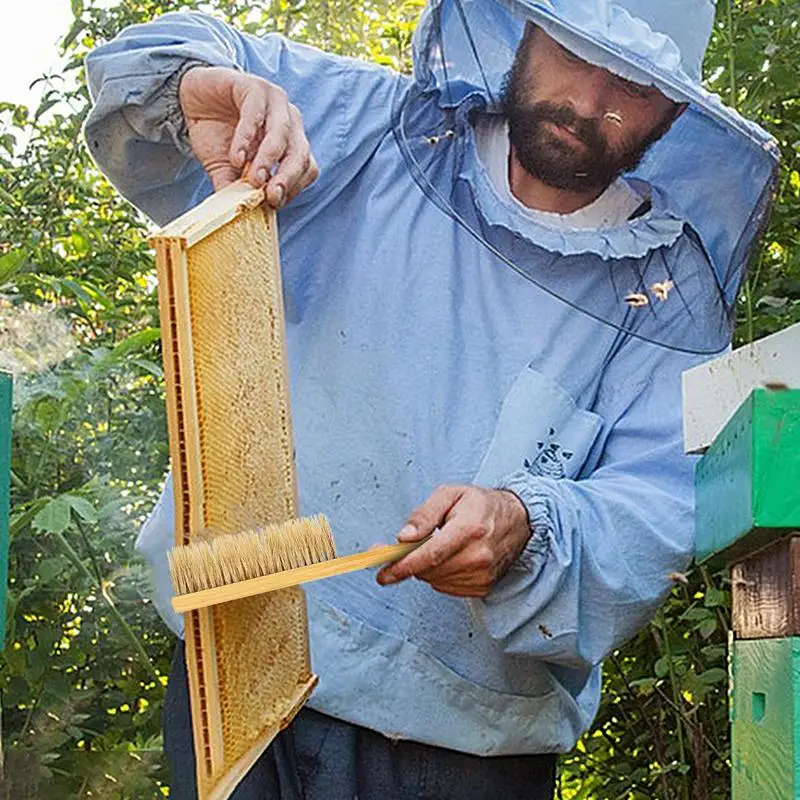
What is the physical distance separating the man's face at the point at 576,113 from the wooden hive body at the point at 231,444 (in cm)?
32

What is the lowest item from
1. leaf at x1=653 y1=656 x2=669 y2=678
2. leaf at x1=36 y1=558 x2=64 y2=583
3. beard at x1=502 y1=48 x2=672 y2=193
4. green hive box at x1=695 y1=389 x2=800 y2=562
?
leaf at x1=653 y1=656 x2=669 y2=678

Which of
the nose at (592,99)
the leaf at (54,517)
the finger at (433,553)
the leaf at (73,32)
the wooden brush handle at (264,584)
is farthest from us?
the leaf at (73,32)

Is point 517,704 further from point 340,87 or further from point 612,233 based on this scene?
point 340,87

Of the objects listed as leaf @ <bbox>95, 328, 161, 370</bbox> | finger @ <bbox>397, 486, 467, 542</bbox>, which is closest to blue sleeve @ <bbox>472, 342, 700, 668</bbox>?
finger @ <bbox>397, 486, 467, 542</bbox>

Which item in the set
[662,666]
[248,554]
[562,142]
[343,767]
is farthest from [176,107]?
[662,666]

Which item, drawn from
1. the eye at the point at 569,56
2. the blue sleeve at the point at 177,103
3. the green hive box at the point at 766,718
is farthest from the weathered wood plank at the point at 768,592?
the blue sleeve at the point at 177,103

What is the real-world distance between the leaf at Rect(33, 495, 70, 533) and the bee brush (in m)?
0.73

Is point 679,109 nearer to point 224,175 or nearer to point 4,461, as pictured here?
point 224,175

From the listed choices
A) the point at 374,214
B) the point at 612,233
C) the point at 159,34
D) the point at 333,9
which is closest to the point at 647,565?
the point at 612,233

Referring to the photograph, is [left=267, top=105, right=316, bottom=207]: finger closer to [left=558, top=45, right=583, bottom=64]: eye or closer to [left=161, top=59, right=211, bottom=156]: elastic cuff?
[left=161, top=59, right=211, bottom=156]: elastic cuff

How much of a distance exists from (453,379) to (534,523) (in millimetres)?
229

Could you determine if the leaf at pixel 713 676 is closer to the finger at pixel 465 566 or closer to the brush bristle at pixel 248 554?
the finger at pixel 465 566

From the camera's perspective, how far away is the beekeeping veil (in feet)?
5.38

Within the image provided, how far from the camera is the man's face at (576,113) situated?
64.3 inches
